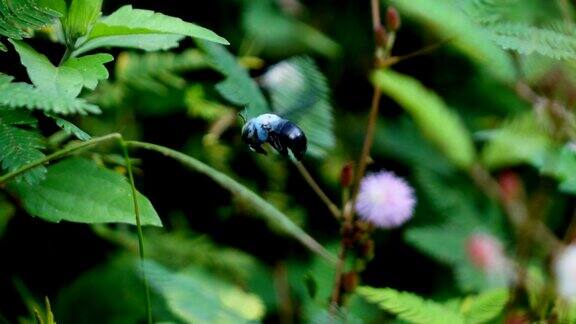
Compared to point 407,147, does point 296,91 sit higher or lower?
higher

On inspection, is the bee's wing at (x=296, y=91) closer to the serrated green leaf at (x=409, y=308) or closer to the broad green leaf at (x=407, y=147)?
the serrated green leaf at (x=409, y=308)

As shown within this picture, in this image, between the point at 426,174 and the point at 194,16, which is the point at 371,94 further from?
the point at 194,16

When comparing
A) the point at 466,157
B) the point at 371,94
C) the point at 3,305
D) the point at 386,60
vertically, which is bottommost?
the point at 3,305

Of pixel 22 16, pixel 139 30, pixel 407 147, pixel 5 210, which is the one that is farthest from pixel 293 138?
pixel 407 147

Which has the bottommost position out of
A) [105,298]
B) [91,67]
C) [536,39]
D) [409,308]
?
[105,298]

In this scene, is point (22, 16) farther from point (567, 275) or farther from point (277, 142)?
point (567, 275)

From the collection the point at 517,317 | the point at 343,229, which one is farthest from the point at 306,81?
the point at 517,317

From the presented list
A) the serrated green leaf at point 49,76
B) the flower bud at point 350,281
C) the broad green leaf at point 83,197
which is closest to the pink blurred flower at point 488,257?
the flower bud at point 350,281
